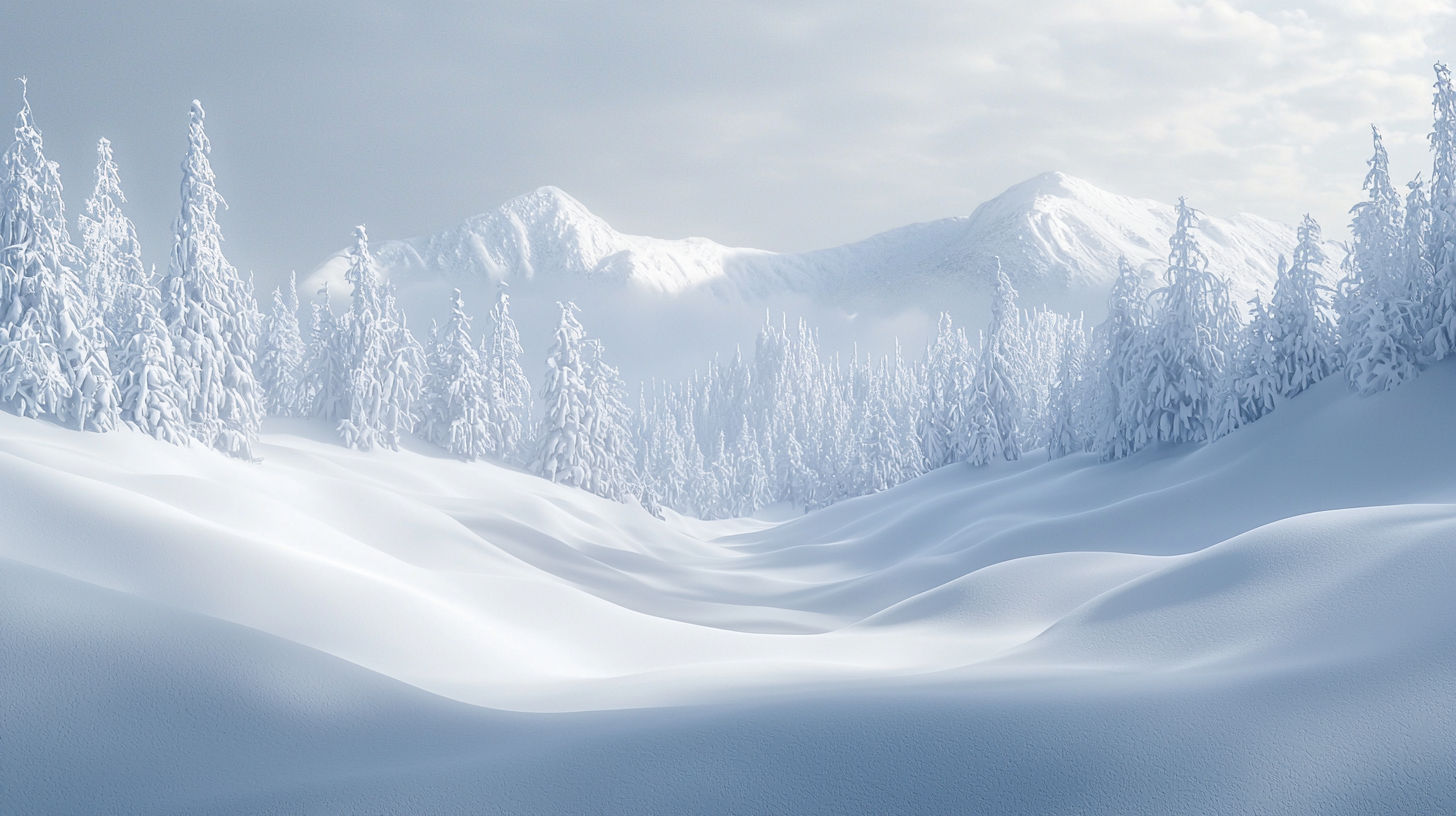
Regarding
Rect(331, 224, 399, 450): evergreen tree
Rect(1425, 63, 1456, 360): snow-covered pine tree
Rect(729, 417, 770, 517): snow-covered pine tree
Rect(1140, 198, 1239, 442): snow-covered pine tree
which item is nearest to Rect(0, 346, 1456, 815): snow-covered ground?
Rect(1425, 63, 1456, 360): snow-covered pine tree

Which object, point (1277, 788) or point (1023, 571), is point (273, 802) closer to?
point (1277, 788)

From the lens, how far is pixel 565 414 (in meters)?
54.5

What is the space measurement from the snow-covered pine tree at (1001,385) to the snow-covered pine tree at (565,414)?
23602 millimetres

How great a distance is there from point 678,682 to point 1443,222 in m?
28.8

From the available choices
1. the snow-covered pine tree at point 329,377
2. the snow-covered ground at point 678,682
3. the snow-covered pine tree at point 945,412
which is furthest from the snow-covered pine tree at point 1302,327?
the snow-covered pine tree at point 329,377

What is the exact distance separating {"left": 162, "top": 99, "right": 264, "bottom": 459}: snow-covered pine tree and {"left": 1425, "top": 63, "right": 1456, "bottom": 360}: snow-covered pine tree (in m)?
39.1

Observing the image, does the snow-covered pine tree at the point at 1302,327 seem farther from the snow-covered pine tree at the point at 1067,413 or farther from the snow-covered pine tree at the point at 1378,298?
the snow-covered pine tree at the point at 1067,413

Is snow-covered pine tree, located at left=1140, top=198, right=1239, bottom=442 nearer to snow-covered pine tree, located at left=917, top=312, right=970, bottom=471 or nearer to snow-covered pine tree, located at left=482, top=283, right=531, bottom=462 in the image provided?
snow-covered pine tree, located at left=917, top=312, right=970, bottom=471

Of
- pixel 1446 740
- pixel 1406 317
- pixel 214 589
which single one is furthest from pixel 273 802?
pixel 1406 317

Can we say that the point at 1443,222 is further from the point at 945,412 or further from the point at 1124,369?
the point at 945,412

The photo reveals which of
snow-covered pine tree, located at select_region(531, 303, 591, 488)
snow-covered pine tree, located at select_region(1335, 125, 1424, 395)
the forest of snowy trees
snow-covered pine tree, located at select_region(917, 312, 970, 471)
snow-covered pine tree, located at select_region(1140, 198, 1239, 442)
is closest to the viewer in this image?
the forest of snowy trees

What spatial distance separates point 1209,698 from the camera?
6270mm

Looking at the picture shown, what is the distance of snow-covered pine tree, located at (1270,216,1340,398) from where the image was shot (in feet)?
102

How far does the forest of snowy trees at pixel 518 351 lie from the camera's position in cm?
2503
